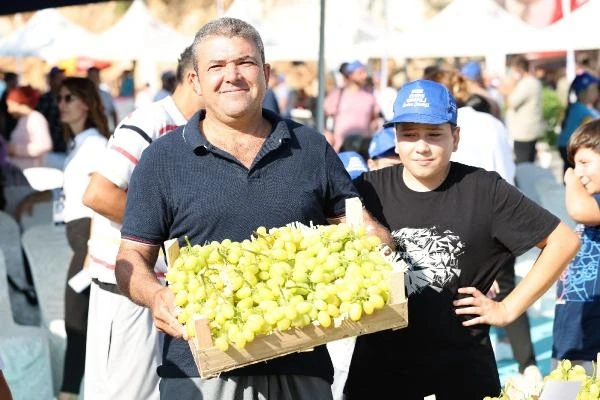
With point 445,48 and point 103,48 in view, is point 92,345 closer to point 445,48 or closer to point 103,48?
point 445,48

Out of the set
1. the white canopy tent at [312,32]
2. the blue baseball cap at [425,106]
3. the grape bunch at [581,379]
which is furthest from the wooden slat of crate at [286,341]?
the white canopy tent at [312,32]

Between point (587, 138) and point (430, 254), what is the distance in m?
1.56

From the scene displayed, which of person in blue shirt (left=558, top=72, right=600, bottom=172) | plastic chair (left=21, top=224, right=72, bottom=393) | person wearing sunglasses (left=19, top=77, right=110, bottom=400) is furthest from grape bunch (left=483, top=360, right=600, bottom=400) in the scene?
person in blue shirt (left=558, top=72, right=600, bottom=172)

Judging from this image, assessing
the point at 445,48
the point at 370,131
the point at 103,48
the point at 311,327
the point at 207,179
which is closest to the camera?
the point at 311,327

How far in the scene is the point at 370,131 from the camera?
49.0ft

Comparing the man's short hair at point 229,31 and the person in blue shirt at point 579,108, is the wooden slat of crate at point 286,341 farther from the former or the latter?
the person in blue shirt at point 579,108

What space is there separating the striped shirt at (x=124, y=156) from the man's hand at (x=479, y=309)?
55.2 inches

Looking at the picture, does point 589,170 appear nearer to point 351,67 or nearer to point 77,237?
point 77,237

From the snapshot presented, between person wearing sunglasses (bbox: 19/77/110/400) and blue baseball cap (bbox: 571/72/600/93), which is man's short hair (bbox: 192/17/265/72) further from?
blue baseball cap (bbox: 571/72/600/93)

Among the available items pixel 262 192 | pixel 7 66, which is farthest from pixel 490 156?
pixel 7 66

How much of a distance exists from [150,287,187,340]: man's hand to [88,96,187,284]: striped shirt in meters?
1.43

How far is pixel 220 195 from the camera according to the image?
3520mm

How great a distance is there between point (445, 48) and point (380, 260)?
8.64m

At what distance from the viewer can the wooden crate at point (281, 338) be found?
3.10m
